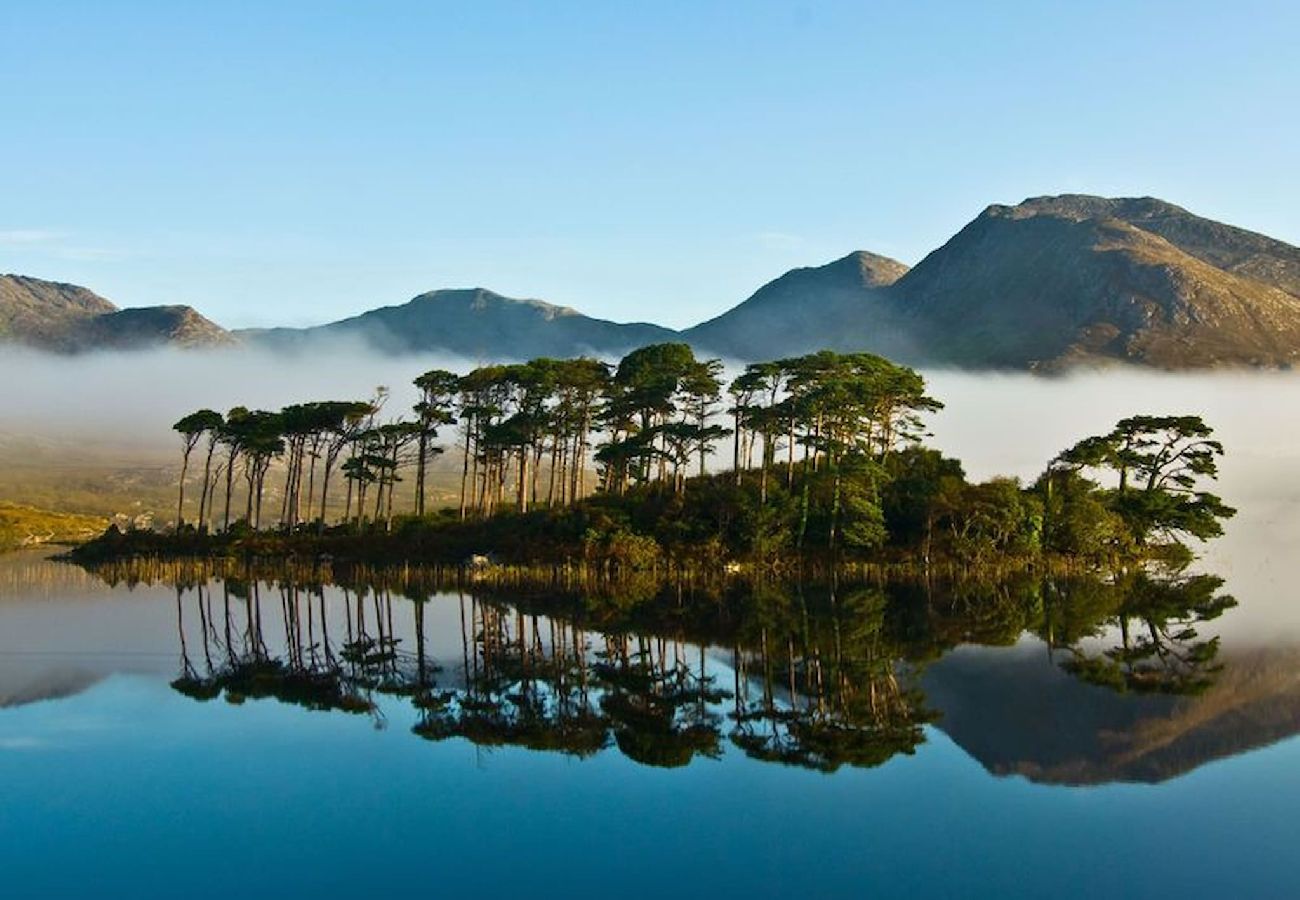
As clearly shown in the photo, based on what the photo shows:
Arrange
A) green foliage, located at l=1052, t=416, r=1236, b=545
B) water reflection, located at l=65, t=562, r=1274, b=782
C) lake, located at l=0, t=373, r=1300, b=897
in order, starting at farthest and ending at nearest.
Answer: green foliage, located at l=1052, t=416, r=1236, b=545, water reflection, located at l=65, t=562, r=1274, b=782, lake, located at l=0, t=373, r=1300, b=897

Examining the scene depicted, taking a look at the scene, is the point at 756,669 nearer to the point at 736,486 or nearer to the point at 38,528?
the point at 736,486

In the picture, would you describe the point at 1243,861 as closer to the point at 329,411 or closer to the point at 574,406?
the point at 574,406

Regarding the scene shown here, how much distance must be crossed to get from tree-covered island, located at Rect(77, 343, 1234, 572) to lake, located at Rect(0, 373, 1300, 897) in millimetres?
24489

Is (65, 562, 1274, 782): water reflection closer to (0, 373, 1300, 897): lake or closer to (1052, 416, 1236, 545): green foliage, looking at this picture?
(0, 373, 1300, 897): lake

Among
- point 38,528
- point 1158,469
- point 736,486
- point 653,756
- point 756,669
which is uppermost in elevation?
point 1158,469

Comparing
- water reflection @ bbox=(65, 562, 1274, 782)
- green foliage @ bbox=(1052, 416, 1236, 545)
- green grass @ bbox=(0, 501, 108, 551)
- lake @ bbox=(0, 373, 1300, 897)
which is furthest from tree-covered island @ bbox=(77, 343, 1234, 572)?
green grass @ bbox=(0, 501, 108, 551)

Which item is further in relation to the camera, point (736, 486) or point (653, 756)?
point (736, 486)

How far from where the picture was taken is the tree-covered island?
6831cm

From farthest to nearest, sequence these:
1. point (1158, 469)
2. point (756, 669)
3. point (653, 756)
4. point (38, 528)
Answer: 1. point (38, 528)
2. point (1158, 469)
3. point (756, 669)
4. point (653, 756)

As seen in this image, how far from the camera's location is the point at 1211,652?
114 ft

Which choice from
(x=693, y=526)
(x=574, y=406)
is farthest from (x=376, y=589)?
(x=574, y=406)

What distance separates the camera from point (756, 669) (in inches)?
1226

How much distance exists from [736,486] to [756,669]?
40.8 meters

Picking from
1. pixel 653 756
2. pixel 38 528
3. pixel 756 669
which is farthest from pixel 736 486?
pixel 38 528
